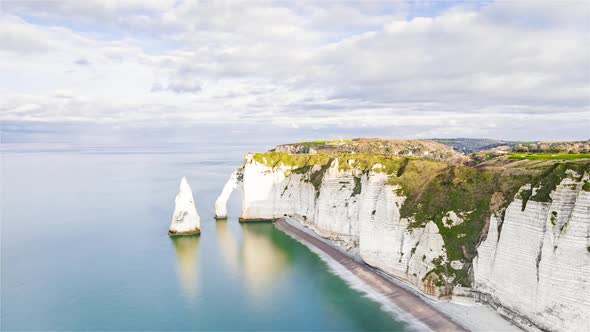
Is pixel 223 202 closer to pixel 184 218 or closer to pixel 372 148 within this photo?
pixel 184 218

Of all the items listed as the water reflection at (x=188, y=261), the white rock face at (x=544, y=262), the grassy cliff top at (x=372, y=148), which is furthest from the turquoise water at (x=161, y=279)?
the grassy cliff top at (x=372, y=148)

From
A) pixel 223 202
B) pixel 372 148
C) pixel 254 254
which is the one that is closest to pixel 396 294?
pixel 254 254

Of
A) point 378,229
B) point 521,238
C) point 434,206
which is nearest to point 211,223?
point 378,229

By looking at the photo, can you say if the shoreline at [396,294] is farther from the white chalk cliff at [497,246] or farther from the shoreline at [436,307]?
the white chalk cliff at [497,246]

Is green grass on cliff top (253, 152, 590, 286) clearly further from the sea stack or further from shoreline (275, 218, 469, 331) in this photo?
the sea stack

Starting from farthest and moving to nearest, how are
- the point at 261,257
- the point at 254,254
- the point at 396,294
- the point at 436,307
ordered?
the point at 254,254 < the point at 261,257 < the point at 396,294 < the point at 436,307

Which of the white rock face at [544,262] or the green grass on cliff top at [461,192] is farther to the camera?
the green grass on cliff top at [461,192]

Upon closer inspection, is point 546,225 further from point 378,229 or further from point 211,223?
point 211,223
